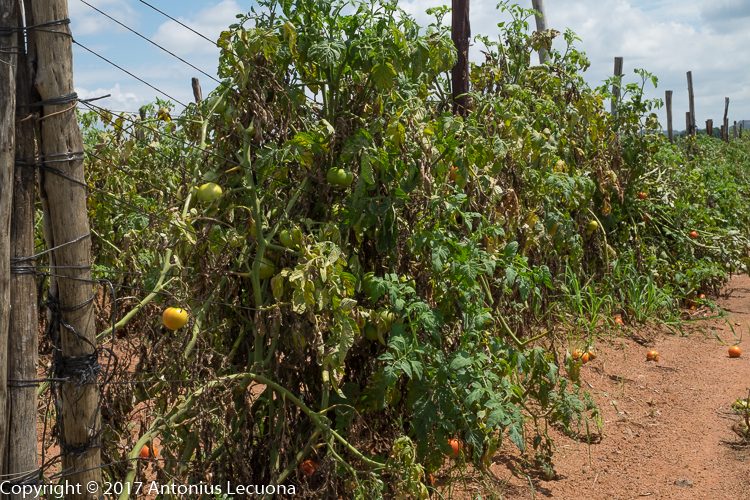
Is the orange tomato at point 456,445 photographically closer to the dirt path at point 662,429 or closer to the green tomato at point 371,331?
the dirt path at point 662,429

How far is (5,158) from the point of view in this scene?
6.75 ft

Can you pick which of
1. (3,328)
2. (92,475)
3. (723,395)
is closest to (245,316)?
(92,475)

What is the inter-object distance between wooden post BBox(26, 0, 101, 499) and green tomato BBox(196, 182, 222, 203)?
22.7 inches

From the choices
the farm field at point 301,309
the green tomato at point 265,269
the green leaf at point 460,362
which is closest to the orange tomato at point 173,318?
the farm field at point 301,309

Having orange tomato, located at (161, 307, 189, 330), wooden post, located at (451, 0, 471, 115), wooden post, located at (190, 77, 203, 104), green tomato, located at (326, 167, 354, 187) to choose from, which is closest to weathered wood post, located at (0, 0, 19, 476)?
orange tomato, located at (161, 307, 189, 330)

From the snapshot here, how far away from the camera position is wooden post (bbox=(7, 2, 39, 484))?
2.12 m

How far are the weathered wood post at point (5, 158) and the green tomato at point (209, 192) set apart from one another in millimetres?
791

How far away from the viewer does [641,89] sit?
684 centimetres

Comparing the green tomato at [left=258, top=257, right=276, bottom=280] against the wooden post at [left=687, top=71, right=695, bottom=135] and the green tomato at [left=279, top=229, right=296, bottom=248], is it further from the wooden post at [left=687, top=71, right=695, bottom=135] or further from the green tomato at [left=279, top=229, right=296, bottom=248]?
the wooden post at [left=687, top=71, right=695, bottom=135]

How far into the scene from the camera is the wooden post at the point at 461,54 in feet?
15.8

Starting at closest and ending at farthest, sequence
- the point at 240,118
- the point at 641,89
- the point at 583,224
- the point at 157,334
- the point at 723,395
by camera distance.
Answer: the point at 157,334 < the point at 240,118 < the point at 723,395 < the point at 583,224 < the point at 641,89

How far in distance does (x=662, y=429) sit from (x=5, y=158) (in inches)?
138

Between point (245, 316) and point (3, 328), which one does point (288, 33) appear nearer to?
point (245, 316)

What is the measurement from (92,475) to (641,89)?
574 centimetres
